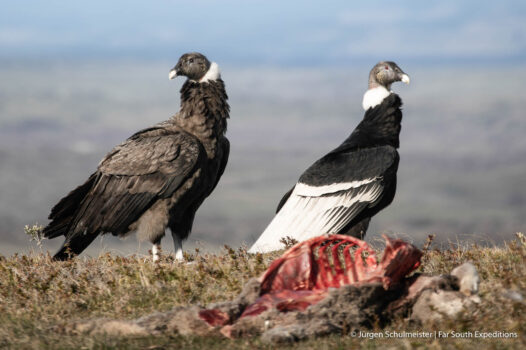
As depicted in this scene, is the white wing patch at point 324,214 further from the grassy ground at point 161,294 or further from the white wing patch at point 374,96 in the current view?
the white wing patch at point 374,96

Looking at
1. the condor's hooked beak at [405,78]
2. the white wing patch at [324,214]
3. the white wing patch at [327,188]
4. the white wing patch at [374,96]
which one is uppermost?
the condor's hooked beak at [405,78]

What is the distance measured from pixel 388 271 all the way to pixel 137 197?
5.44 m

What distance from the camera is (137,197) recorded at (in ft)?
33.0

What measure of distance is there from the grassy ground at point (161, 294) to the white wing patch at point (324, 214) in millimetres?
1062

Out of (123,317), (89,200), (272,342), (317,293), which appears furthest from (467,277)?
(89,200)

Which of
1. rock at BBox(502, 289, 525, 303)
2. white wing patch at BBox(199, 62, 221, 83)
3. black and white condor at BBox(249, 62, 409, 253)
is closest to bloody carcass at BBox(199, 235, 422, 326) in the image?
rock at BBox(502, 289, 525, 303)

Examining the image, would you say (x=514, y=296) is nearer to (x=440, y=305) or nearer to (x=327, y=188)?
(x=440, y=305)

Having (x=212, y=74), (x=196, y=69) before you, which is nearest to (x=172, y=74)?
(x=196, y=69)

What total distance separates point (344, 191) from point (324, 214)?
0.49 m

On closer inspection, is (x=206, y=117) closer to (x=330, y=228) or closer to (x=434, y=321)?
(x=330, y=228)

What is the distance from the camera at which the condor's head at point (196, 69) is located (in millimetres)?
11078

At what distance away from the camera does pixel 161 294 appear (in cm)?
703

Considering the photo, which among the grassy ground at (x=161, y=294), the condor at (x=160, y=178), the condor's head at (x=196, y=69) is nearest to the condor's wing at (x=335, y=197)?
the grassy ground at (x=161, y=294)

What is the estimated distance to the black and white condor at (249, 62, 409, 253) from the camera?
388 inches
